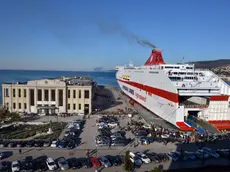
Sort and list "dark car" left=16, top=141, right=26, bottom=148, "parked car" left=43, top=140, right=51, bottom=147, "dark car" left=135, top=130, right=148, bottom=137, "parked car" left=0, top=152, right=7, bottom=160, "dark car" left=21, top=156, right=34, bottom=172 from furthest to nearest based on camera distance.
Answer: "dark car" left=135, top=130, right=148, bottom=137 → "parked car" left=43, top=140, right=51, bottom=147 → "dark car" left=16, top=141, right=26, bottom=148 → "parked car" left=0, top=152, right=7, bottom=160 → "dark car" left=21, top=156, right=34, bottom=172

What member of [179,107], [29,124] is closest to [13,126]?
[29,124]

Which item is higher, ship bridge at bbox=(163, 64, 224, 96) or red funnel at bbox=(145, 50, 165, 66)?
red funnel at bbox=(145, 50, 165, 66)

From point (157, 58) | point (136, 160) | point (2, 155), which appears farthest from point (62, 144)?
point (157, 58)

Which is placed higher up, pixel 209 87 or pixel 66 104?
pixel 209 87

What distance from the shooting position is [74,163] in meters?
19.3

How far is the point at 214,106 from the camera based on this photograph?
3241 centimetres

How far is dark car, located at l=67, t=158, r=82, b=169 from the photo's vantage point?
1891 cm

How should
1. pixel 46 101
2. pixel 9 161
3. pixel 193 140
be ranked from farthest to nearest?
pixel 46 101 → pixel 193 140 → pixel 9 161

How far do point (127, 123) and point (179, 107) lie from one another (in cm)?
841

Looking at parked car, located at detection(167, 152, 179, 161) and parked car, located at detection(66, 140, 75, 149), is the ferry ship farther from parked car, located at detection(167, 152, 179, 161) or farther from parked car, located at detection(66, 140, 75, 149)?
parked car, located at detection(66, 140, 75, 149)

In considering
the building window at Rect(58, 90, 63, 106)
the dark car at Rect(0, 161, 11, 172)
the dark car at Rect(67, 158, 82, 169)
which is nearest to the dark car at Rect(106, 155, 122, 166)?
the dark car at Rect(67, 158, 82, 169)

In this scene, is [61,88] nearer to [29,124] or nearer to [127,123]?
[29,124]

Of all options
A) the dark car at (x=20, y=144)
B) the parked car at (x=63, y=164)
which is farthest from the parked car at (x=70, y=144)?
the dark car at (x=20, y=144)

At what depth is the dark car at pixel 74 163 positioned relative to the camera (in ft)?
62.0
